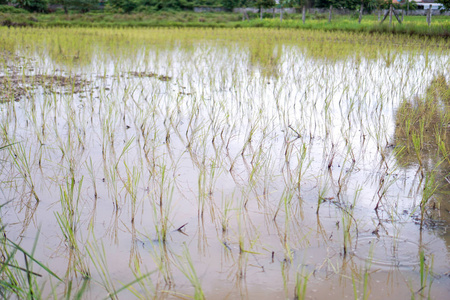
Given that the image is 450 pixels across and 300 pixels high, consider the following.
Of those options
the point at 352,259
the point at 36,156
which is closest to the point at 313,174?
the point at 352,259

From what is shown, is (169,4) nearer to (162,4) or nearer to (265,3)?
(162,4)

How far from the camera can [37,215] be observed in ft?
6.42

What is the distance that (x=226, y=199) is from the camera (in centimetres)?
215

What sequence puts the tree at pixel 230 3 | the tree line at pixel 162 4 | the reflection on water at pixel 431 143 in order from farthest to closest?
the tree at pixel 230 3, the tree line at pixel 162 4, the reflection on water at pixel 431 143

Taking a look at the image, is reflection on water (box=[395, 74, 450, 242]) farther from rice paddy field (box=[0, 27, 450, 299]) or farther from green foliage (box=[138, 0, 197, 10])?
green foliage (box=[138, 0, 197, 10])

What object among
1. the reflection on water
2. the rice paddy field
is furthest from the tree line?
the rice paddy field

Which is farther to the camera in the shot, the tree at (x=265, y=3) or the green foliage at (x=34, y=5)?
the tree at (x=265, y=3)

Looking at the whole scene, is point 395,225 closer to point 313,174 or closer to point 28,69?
point 313,174

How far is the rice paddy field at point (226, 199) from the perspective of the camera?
1.47m

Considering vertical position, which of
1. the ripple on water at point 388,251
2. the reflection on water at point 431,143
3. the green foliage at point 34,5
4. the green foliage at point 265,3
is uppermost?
the green foliage at point 265,3

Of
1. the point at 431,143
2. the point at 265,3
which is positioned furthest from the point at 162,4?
the point at 431,143

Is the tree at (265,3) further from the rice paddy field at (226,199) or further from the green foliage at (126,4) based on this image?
the rice paddy field at (226,199)

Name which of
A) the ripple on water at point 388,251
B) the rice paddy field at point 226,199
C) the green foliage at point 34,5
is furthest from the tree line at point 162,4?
the ripple on water at point 388,251

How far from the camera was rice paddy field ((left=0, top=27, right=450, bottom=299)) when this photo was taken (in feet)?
4.83
